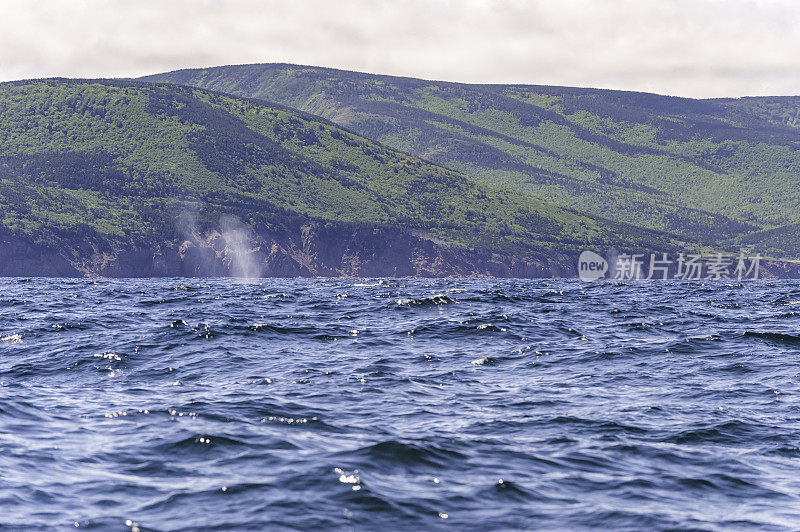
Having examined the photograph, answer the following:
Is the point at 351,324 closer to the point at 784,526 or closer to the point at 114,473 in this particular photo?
the point at 114,473

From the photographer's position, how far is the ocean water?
13.8 m

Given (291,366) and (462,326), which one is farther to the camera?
(462,326)

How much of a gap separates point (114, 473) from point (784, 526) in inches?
456

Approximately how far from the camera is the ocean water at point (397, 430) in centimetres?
1380

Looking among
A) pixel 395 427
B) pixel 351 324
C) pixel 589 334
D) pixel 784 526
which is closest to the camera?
pixel 784 526

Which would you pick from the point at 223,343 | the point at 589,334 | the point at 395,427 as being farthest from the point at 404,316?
the point at 395,427

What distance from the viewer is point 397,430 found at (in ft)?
62.3

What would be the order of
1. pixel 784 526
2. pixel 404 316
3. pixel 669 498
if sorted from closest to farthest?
pixel 784 526
pixel 669 498
pixel 404 316

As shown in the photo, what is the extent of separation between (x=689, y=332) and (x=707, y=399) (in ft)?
56.7

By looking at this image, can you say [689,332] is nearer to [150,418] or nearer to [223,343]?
[223,343]

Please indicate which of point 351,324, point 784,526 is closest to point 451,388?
point 784,526

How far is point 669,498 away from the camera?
14.7 metres

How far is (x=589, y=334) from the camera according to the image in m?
38.8

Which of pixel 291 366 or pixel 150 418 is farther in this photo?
pixel 291 366
